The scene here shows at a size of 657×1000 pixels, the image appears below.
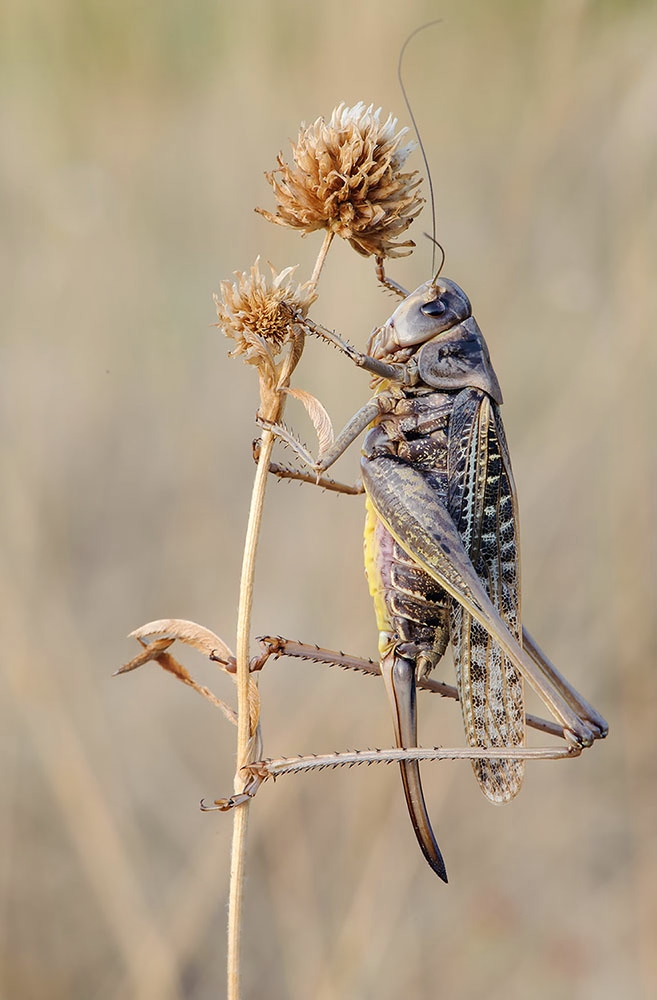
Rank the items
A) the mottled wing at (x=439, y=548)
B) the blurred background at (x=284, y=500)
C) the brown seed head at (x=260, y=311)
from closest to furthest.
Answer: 1. the brown seed head at (x=260, y=311)
2. the mottled wing at (x=439, y=548)
3. the blurred background at (x=284, y=500)

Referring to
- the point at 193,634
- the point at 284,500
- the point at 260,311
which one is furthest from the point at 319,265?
the point at 284,500

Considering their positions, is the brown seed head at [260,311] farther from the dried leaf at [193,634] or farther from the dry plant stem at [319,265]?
the dried leaf at [193,634]

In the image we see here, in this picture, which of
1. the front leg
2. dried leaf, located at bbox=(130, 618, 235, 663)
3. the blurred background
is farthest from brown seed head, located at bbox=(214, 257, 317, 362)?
the blurred background

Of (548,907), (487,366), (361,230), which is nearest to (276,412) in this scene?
(361,230)

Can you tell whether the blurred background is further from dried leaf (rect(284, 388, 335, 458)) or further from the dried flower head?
dried leaf (rect(284, 388, 335, 458))

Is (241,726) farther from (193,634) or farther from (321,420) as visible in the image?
(321,420)

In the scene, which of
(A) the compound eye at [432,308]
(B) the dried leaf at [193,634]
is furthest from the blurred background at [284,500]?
(B) the dried leaf at [193,634]
